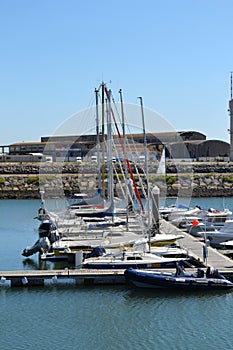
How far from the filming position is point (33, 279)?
25531 millimetres

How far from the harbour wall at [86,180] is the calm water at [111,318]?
4660 centimetres

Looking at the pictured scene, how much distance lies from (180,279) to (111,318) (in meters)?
3.44

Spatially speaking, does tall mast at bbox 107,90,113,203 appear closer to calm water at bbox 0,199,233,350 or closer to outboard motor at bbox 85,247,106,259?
outboard motor at bbox 85,247,106,259

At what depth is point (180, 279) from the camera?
24.2 meters

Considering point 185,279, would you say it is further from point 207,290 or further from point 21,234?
point 21,234

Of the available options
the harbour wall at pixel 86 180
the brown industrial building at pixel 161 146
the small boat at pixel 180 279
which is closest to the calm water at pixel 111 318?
the small boat at pixel 180 279

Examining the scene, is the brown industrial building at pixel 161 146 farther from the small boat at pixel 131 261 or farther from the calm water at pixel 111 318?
the calm water at pixel 111 318

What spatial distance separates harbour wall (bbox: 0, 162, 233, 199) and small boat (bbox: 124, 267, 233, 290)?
1823 inches

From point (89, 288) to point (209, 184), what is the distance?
5960 centimetres

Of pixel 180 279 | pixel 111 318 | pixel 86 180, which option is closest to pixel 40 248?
pixel 180 279

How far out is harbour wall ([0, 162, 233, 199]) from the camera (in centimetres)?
A: 8050

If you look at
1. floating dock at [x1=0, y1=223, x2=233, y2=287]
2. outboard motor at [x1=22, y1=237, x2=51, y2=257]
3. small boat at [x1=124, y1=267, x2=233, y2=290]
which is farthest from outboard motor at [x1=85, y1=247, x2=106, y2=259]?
outboard motor at [x1=22, y1=237, x2=51, y2=257]

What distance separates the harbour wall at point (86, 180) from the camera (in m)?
80.5

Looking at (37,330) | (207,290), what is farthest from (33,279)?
(207,290)
